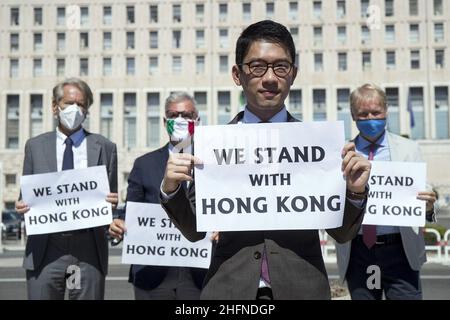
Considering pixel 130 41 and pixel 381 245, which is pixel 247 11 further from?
pixel 381 245

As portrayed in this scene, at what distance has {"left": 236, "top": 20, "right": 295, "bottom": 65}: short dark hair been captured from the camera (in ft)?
7.50

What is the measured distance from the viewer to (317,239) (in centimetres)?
230

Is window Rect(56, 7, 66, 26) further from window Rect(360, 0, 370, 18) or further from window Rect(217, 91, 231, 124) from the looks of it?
window Rect(360, 0, 370, 18)

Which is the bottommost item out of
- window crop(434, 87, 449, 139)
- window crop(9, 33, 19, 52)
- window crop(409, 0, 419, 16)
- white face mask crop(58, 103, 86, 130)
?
white face mask crop(58, 103, 86, 130)

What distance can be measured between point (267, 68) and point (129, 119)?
5674 centimetres

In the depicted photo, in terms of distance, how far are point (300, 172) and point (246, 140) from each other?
0.86 ft

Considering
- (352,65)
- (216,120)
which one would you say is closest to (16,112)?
(216,120)

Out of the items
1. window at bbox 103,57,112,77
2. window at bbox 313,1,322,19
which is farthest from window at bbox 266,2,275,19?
window at bbox 103,57,112,77

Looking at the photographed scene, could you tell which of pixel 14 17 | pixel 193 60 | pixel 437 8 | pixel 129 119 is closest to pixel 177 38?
pixel 193 60

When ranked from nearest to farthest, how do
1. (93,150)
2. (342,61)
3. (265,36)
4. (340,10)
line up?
(265,36) → (93,150) → (342,61) → (340,10)

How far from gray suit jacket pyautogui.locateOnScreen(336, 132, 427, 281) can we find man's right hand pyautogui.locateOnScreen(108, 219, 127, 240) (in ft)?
5.13

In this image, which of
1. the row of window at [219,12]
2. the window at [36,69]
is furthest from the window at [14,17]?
the window at [36,69]

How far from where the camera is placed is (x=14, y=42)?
5822 cm

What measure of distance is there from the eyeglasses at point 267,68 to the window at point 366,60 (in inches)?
2208
